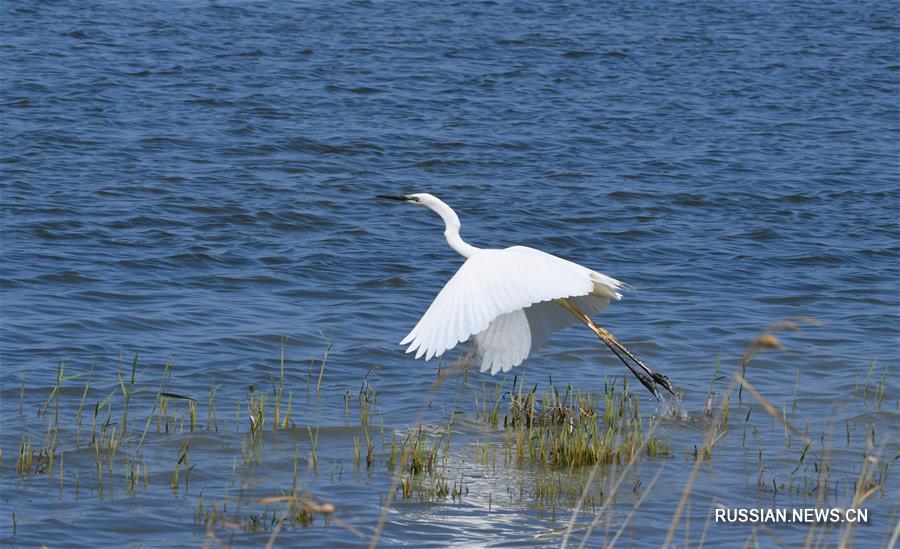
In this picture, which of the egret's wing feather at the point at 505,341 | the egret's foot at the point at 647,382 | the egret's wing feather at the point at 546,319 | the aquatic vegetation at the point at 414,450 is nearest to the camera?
the aquatic vegetation at the point at 414,450

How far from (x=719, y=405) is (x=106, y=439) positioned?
3320 millimetres

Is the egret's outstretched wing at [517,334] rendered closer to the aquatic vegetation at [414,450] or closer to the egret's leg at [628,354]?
the egret's leg at [628,354]

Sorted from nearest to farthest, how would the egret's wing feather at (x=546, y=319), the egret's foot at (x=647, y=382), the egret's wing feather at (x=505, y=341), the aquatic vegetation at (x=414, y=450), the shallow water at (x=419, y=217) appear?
the aquatic vegetation at (x=414, y=450) → the shallow water at (x=419, y=217) → the egret's wing feather at (x=505, y=341) → the egret's foot at (x=647, y=382) → the egret's wing feather at (x=546, y=319)

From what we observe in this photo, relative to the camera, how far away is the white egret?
5.73 m

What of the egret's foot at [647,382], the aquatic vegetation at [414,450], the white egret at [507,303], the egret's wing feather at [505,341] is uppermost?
the white egret at [507,303]

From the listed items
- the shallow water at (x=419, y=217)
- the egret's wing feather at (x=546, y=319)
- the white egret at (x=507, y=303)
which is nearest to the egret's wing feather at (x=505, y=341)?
the white egret at (x=507, y=303)

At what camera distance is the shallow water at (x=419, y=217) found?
598cm

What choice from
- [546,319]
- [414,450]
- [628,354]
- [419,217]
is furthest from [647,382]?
[419,217]

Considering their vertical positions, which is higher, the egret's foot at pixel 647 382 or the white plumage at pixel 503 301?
the white plumage at pixel 503 301

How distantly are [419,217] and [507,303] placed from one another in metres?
6.39

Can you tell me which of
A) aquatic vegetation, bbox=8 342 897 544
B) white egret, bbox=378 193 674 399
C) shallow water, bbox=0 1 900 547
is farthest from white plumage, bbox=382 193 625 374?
shallow water, bbox=0 1 900 547

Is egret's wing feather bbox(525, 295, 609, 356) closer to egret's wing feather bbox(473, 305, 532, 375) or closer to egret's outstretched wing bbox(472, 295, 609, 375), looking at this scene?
egret's outstretched wing bbox(472, 295, 609, 375)

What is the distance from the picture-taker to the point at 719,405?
7.25 meters

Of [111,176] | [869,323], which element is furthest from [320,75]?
[869,323]
